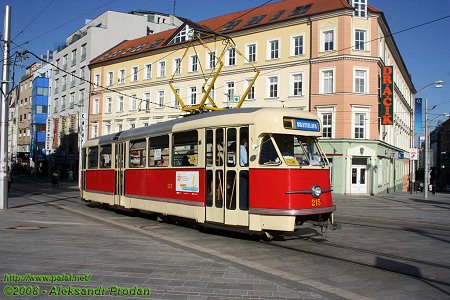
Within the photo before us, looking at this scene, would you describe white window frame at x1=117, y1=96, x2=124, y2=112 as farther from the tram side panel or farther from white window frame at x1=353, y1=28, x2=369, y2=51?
the tram side panel

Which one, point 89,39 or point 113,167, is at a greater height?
point 89,39

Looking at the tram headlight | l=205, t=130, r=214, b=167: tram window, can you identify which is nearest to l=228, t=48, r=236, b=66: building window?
l=205, t=130, r=214, b=167: tram window

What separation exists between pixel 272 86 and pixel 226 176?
97.2 feet

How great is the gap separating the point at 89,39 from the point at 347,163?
40.5 meters

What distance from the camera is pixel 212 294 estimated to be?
5969 millimetres

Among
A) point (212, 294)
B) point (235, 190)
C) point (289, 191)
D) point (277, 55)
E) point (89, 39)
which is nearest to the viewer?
point (212, 294)

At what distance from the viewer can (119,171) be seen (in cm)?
1680

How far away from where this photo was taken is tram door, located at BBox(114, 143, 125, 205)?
1661cm

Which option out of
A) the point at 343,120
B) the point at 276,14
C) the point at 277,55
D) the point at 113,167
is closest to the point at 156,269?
the point at 113,167

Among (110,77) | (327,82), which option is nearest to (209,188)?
(327,82)

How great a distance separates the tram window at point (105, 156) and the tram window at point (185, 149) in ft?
18.1

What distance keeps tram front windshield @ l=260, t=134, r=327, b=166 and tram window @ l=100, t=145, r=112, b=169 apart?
9209 millimetres

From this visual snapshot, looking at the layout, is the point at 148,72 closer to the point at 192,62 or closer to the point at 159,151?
the point at 192,62

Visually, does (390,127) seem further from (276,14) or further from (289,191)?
(289,191)
